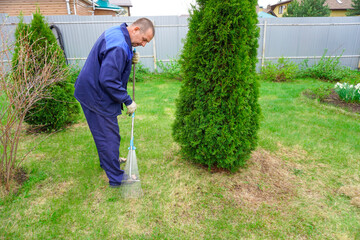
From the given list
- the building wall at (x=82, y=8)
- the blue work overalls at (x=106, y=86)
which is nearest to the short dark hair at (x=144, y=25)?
the blue work overalls at (x=106, y=86)

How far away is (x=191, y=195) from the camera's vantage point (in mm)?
2949

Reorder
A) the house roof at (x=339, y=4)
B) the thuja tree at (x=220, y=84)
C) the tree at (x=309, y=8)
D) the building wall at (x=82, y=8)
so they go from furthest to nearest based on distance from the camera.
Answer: the house roof at (x=339, y=4) < the tree at (x=309, y=8) < the building wall at (x=82, y=8) < the thuja tree at (x=220, y=84)

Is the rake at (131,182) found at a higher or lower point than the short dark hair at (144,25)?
lower

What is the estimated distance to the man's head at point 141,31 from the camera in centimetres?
272

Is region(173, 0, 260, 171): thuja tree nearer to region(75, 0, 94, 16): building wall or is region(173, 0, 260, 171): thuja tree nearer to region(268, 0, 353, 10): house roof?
region(75, 0, 94, 16): building wall

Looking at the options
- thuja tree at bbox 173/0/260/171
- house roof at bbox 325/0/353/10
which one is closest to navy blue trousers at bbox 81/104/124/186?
thuja tree at bbox 173/0/260/171

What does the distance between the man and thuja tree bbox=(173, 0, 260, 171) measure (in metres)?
0.65

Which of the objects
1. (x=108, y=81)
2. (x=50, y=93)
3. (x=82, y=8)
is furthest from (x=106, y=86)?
(x=82, y=8)

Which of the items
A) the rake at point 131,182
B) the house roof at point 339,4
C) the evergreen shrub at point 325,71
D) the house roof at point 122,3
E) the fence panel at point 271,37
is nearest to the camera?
the rake at point 131,182

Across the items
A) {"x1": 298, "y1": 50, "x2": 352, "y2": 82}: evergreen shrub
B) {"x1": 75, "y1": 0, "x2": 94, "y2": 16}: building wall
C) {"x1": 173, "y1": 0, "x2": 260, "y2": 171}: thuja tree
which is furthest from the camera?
{"x1": 75, "y1": 0, "x2": 94, "y2": 16}: building wall

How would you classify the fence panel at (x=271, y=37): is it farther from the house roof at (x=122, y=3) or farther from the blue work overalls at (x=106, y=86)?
the house roof at (x=122, y=3)

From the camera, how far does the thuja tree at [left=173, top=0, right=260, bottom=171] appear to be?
105 inches

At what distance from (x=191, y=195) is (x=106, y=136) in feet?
4.30

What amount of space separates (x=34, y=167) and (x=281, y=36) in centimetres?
1178
